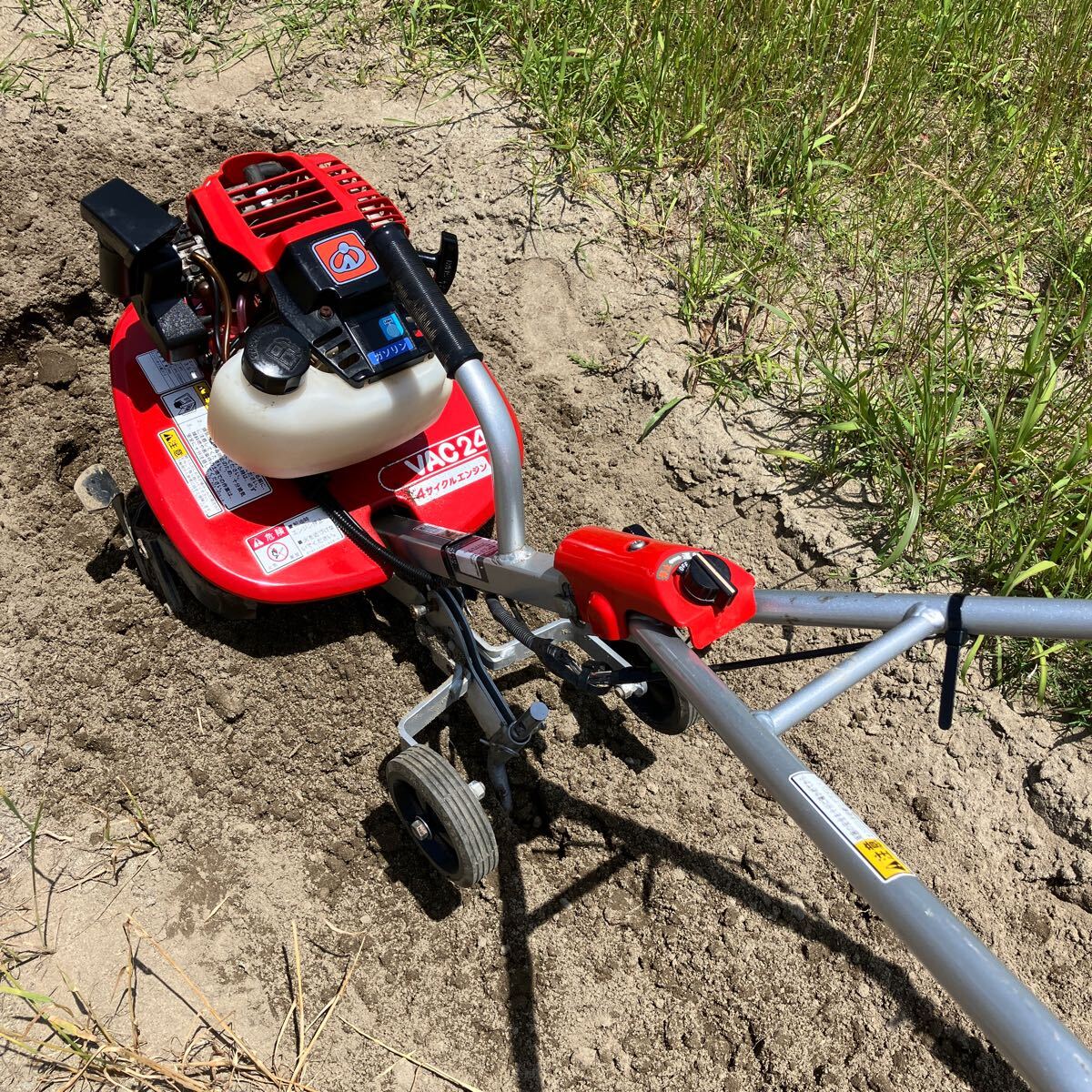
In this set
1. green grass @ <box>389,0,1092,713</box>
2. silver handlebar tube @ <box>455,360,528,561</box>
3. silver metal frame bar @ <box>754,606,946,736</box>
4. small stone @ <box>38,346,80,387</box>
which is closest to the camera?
silver metal frame bar @ <box>754,606,946,736</box>

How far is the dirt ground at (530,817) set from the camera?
1750mm

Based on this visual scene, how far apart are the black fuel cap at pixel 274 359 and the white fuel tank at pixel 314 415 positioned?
30mm

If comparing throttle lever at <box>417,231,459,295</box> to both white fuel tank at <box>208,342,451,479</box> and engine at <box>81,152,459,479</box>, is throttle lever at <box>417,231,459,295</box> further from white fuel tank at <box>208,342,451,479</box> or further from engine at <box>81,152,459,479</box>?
white fuel tank at <box>208,342,451,479</box>

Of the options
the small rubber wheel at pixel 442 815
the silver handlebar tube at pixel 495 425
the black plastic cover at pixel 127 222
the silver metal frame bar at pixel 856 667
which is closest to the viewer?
the silver metal frame bar at pixel 856 667

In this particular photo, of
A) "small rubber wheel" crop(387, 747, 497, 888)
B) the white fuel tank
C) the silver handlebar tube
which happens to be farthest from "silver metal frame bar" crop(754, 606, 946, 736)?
the white fuel tank

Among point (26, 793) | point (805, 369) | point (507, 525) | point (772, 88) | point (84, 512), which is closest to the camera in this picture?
point (507, 525)

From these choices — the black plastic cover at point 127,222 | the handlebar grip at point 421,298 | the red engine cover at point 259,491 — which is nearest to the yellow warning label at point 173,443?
the red engine cover at point 259,491

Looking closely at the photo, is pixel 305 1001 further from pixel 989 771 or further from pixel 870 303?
pixel 870 303

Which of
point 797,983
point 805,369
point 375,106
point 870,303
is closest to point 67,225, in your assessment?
point 375,106

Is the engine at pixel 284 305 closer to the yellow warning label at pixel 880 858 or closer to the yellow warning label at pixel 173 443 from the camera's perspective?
the yellow warning label at pixel 173 443

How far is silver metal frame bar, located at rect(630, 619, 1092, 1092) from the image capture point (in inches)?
31.1

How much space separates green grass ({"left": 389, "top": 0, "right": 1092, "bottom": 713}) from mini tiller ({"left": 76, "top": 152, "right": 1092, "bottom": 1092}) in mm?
785

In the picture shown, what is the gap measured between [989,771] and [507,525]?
1.08 meters

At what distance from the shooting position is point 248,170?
2.02 meters
